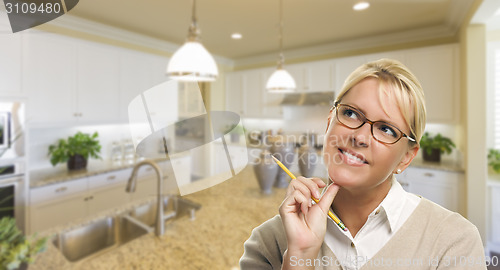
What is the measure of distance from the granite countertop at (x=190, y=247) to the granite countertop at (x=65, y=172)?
0.98 meters

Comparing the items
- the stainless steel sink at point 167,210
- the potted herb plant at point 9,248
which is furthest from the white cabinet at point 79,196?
the potted herb plant at point 9,248

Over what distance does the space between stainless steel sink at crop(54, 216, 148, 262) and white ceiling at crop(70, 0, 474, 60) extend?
0.76 meters

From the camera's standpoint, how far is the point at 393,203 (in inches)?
7.5

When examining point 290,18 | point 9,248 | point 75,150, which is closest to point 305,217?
point 9,248

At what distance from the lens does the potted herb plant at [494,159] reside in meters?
0.22

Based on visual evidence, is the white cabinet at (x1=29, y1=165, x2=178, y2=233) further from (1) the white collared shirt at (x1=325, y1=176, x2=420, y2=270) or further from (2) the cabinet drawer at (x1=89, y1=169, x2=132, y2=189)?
(1) the white collared shirt at (x1=325, y1=176, x2=420, y2=270)

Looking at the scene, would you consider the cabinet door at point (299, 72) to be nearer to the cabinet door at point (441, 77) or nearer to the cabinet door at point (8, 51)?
the cabinet door at point (441, 77)

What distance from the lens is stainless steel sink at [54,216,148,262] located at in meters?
0.82

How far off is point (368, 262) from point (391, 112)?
0.45 feet

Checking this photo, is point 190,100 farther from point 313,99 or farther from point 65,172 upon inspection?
point 65,172

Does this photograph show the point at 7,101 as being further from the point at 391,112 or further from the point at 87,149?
the point at 391,112

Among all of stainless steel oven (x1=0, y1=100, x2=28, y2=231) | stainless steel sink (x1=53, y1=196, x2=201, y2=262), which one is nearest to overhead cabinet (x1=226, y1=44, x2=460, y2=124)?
stainless steel sink (x1=53, y1=196, x2=201, y2=262)

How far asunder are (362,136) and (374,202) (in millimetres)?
83

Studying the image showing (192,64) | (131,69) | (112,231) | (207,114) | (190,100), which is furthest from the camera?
(131,69)
